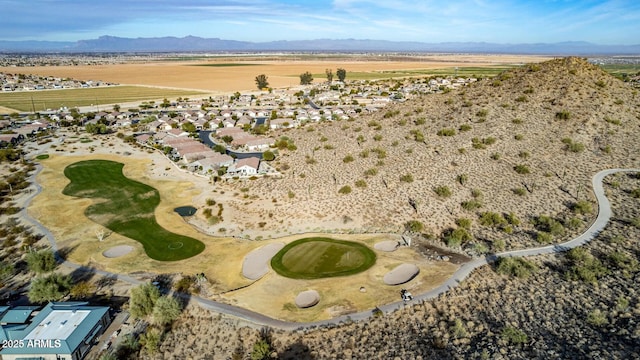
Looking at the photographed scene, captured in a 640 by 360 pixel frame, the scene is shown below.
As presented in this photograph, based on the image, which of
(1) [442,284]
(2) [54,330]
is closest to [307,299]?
(1) [442,284]

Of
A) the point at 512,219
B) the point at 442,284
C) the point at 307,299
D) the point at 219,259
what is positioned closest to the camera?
the point at 307,299

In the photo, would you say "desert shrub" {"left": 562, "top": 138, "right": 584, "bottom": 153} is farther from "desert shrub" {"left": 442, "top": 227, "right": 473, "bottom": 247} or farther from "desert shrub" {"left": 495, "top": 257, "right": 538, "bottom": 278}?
"desert shrub" {"left": 495, "top": 257, "right": 538, "bottom": 278}

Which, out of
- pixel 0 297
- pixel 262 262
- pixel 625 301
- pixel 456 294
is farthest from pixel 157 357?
pixel 625 301

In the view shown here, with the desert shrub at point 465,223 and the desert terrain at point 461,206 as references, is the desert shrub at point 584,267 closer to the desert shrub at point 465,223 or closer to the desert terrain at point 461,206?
the desert terrain at point 461,206

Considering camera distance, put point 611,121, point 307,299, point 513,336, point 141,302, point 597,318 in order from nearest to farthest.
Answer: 1. point 513,336
2. point 597,318
3. point 141,302
4. point 307,299
5. point 611,121

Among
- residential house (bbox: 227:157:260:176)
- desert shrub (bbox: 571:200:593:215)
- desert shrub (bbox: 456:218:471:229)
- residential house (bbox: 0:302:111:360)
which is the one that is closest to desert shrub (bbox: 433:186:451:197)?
desert shrub (bbox: 456:218:471:229)

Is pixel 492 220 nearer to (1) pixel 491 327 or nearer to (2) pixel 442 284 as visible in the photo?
(2) pixel 442 284
